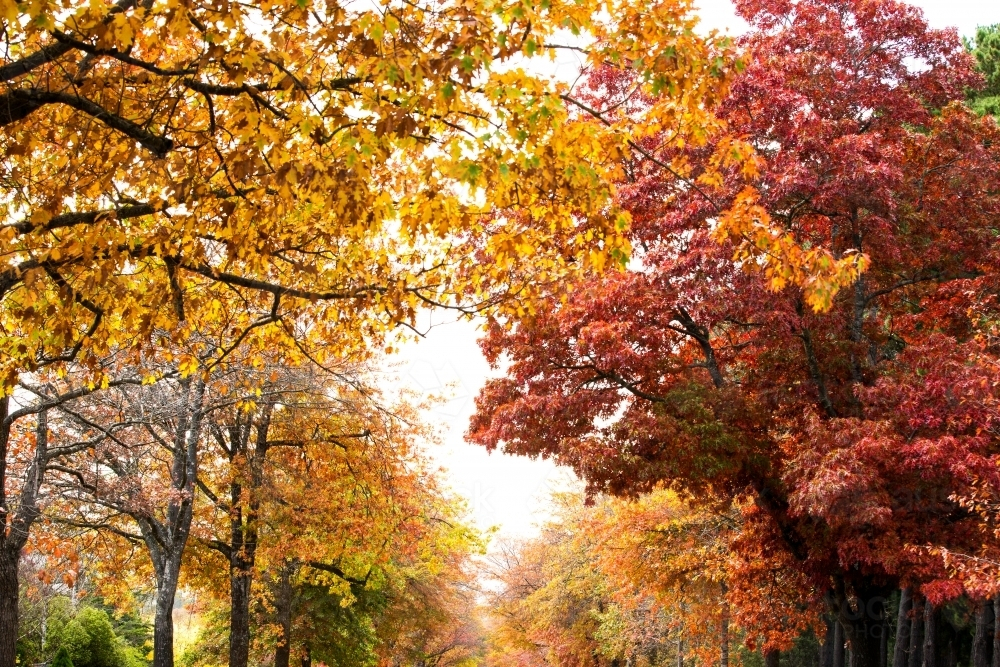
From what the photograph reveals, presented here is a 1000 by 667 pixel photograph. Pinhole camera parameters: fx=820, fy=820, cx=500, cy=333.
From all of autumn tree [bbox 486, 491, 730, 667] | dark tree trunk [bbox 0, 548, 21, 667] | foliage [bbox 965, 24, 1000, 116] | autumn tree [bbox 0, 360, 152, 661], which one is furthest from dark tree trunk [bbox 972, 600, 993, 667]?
dark tree trunk [bbox 0, 548, 21, 667]

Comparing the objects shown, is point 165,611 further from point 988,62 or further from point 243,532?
point 988,62

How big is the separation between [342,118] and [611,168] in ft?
7.09

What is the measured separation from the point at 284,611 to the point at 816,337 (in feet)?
47.1

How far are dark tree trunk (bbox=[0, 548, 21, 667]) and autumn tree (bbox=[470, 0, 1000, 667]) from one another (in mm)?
6346

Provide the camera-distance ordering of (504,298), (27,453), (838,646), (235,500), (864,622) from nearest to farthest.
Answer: (504,298) < (27,453) < (864,622) < (235,500) < (838,646)

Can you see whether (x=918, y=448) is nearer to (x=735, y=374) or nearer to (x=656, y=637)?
(x=735, y=374)

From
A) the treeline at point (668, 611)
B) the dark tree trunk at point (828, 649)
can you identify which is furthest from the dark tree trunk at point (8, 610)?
the dark tree trunk at point (828, 649)

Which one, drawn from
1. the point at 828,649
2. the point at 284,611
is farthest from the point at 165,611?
the point at 828,649

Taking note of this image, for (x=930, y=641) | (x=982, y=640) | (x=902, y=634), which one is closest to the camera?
(x=982, y=640)

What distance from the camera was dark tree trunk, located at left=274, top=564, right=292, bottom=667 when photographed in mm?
18969

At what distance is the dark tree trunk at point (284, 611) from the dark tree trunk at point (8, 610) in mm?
9850

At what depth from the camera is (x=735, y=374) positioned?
44.4 feet

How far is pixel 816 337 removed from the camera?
40.1 feet

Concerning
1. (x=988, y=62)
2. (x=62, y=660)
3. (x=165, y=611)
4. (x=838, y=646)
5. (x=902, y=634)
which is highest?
(x=988, y=62)
